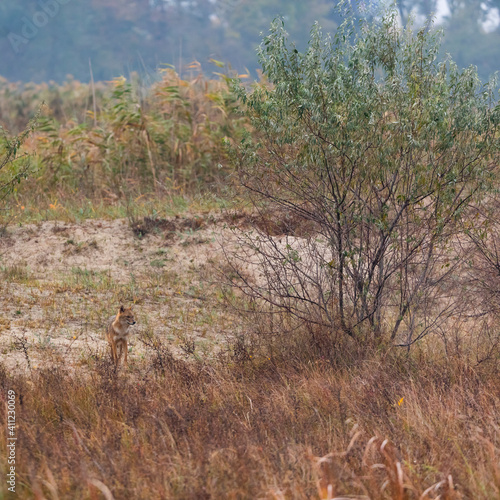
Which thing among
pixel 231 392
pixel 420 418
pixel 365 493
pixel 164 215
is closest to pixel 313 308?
pixel 231 392

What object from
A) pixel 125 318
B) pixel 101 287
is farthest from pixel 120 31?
pixel 125 318

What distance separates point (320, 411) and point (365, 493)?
4.53 ft

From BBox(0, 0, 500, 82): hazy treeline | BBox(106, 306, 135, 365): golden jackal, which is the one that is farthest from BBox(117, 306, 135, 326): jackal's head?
BBox(0, 0, 500, 82): hazy treeline

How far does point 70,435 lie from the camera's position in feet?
15.3

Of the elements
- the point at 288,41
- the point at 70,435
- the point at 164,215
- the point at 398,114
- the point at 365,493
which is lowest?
the point at 365,493

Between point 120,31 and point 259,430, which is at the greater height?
point 120,31

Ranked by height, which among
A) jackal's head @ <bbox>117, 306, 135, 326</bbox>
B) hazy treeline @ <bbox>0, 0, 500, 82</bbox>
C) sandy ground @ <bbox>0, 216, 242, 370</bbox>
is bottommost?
jackal's head @ <bbox>117, 306, 135, 326</bbox>

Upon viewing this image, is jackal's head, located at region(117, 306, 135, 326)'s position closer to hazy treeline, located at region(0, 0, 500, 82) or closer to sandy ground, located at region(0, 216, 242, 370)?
sandy ground, located at region(0, 216, 242, 370)

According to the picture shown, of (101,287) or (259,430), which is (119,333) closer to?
(259,430)

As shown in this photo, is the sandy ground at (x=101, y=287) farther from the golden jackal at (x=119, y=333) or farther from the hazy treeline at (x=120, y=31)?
the hazy treeline at (x=120, y=31)

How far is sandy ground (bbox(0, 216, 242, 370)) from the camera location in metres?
7.03

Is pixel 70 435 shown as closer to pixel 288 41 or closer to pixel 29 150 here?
pixel 288 41

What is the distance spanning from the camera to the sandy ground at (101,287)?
277 inches

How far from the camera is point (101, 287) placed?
366 inches
